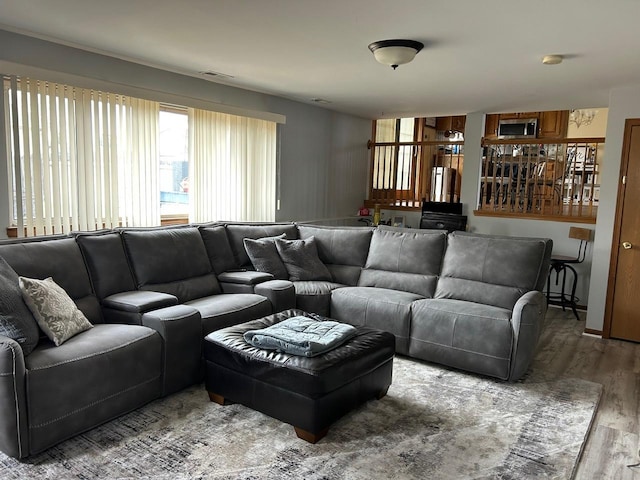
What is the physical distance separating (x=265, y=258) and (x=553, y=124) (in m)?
5.63

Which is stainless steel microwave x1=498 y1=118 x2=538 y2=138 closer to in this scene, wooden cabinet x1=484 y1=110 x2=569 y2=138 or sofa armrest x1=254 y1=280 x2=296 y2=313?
wooden cabinet x1=484 y1=110 x2=569 y2=138

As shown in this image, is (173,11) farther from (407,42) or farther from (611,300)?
(611,300)

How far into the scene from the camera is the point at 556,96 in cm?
493

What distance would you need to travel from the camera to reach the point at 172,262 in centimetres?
370

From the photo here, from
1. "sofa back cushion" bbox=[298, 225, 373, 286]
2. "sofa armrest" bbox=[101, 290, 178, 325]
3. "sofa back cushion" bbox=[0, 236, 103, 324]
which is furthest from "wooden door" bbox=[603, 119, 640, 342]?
"sofa back cushion" bbox=[0, 236, 103, 324]

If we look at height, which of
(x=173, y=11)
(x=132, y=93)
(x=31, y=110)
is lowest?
(x=31, y=110)

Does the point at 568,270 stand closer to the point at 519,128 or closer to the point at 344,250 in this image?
the point at 519,128

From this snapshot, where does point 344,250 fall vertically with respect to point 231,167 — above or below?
below

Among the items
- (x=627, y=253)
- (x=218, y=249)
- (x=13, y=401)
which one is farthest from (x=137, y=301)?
(x=627, y=253)

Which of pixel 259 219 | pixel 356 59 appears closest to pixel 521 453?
pixel 356 59

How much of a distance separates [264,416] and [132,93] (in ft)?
9.48

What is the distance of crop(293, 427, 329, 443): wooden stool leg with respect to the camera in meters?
2.47

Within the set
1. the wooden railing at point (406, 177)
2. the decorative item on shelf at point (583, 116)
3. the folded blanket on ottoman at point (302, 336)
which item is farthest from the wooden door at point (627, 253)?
the decorative item on shelf at point (583, 116)

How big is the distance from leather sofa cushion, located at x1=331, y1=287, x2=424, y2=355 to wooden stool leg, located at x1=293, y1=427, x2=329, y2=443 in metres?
1.41
